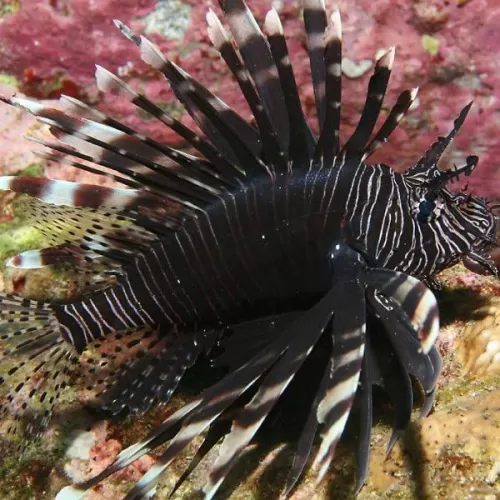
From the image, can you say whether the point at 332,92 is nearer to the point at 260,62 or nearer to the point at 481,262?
the point at 260,62

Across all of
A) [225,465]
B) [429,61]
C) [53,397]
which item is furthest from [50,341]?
[429,61]

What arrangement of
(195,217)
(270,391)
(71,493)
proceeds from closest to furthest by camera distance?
(270,391), (71,493), (195,217)

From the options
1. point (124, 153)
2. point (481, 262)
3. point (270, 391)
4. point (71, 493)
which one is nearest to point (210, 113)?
point (124, 153)

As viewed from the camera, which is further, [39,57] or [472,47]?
[39,57]

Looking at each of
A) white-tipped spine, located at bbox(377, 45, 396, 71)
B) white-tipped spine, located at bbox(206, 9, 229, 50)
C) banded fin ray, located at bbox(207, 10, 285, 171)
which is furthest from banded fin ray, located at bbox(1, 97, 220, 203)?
white-tipped spine, located at bbox(377, 45, 396, 71)

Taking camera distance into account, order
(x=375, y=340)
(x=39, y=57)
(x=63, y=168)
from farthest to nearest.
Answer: (x=63, y=168) → (x=39, y=57) → (x=375, y=340)

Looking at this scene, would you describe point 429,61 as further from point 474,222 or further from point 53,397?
point 53,397

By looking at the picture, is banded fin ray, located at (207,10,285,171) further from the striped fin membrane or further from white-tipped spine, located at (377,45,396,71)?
white-tipped spine, located at (377,45,396,71)
